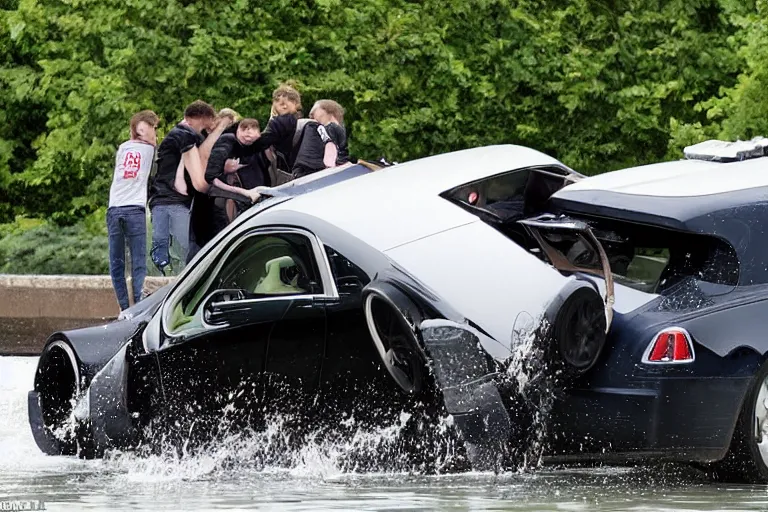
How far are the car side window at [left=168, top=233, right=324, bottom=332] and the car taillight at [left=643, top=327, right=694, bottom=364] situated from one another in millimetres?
1574

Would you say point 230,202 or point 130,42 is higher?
point 130,42

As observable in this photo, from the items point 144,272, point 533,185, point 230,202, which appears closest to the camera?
point 533,185

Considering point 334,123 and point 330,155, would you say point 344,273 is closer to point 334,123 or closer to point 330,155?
point 330,155

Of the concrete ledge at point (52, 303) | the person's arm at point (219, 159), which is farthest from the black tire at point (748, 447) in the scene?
the concrete ledge at point (52, 303)

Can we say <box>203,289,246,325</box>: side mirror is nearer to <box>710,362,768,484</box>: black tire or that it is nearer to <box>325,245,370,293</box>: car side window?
<box>325,245,370,293</box>: car side window

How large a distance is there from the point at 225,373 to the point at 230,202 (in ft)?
20.0

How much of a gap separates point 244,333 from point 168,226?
731 centimetres

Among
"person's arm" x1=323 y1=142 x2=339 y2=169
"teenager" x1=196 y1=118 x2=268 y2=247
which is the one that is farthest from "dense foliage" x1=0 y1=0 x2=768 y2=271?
"person's arm" x1=323 y1=142 x2=339 y2=169

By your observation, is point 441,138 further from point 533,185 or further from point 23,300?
point 533,185

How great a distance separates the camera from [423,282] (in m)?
8.65

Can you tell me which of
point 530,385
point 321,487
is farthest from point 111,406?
point 530,385

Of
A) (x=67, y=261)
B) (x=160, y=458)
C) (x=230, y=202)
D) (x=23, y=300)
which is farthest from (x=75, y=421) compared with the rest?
(x=67, y=261)

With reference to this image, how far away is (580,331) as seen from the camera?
845cm

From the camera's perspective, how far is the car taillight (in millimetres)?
8406
